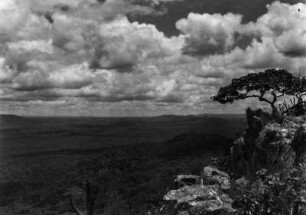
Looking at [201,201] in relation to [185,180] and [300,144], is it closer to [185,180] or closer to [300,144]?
[300,144]

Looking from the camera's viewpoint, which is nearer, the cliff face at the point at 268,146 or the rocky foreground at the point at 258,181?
the rocky foreground at the point at 258,181

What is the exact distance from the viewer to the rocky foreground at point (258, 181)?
22156mm

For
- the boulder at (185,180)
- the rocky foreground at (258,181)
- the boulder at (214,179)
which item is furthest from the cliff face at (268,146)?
the boulder at (185,180)

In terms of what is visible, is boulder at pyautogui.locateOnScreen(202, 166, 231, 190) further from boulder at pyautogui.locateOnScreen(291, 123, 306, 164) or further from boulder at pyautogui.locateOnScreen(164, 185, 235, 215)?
boulder at pyautogui.locateOnScreen(164, 185, 235, 215)

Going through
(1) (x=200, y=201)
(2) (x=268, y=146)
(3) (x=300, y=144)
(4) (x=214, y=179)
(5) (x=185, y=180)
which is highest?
(3) (x=300, y=144)

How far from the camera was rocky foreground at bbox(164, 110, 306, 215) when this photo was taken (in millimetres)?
22156

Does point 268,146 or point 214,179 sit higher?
point 268,146

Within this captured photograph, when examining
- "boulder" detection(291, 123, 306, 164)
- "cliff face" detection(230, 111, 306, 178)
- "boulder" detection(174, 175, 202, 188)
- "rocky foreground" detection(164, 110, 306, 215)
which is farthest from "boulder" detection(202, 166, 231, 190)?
"boulder" detection(291, 123, 306, 164)

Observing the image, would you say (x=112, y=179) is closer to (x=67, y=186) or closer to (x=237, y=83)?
(x=67, y=186)

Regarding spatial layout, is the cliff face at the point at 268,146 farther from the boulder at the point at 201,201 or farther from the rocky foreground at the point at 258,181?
the boulder at the point at 201,201

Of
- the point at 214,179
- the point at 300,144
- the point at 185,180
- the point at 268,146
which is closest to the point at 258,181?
the point at 300,144

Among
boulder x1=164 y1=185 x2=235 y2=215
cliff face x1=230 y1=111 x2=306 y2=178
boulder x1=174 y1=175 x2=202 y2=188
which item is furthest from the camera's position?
boulder x1=174 y1=175 x2=202 y2=188

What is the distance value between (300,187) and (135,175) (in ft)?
568

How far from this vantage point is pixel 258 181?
933 inches
